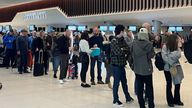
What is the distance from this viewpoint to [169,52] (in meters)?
6.15

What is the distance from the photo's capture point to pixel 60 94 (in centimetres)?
754

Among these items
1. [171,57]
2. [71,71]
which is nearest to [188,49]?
[171,57]

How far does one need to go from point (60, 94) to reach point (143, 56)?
2644 millimetres

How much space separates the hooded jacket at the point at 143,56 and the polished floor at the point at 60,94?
0.97 metres

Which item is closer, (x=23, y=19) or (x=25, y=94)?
(x=25, y=94)

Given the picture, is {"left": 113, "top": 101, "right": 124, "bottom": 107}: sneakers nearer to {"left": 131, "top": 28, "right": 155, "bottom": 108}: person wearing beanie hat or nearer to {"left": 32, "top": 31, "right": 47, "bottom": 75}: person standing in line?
{"left": 131, "top": 28, "right": 155, "bottom": 108}: person wearing beanie hat

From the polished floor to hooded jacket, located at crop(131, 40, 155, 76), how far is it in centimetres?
97

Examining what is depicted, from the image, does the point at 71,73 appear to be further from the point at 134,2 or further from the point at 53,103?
the point at 134,2

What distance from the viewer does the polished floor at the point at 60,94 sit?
21.2ft

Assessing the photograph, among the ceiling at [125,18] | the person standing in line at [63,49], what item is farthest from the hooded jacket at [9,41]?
the ceiling at [125,18]

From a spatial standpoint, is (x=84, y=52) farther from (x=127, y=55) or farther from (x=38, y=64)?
(x=38, y=64)

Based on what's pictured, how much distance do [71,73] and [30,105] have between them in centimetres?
379

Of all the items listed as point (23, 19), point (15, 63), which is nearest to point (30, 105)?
point (15, 63)

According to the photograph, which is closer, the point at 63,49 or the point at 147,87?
the point at 147,87
